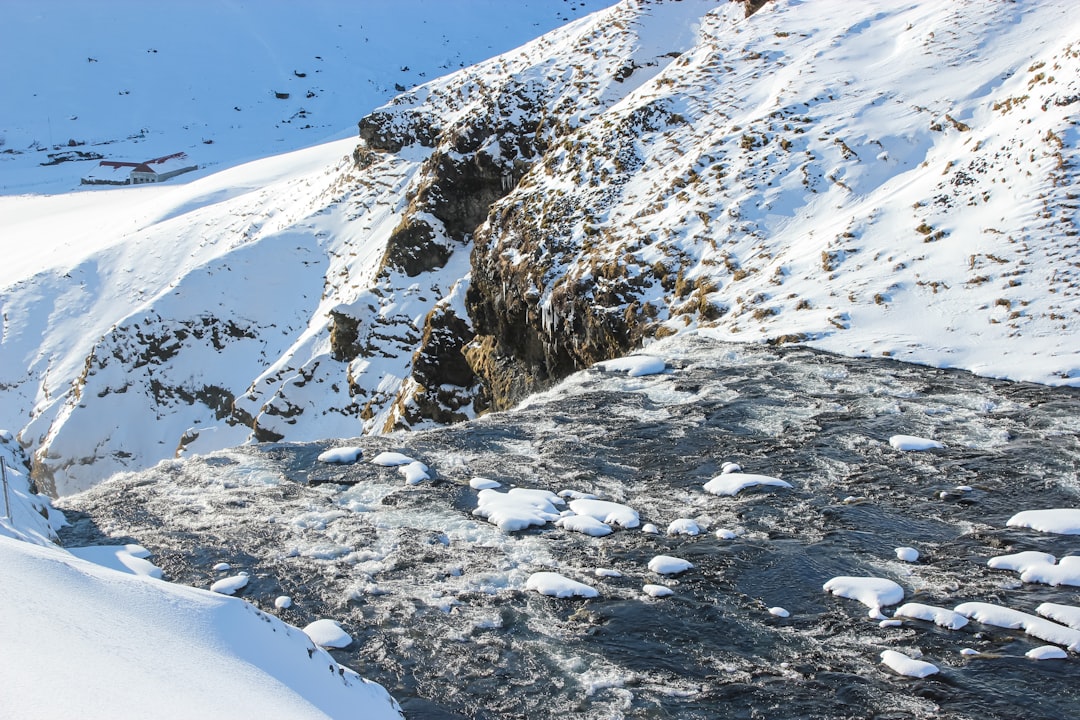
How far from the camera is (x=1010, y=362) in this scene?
41.0 ft

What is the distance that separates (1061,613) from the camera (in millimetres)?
6777

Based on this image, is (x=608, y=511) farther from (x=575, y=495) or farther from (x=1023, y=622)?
(x=1023, y=622)

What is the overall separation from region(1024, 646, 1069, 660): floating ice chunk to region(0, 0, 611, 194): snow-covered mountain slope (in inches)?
2627

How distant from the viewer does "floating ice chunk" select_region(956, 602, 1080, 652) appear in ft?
21.3

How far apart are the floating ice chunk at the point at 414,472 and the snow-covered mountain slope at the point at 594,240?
7.28m

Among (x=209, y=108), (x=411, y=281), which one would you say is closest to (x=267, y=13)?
(x=209, y=108)

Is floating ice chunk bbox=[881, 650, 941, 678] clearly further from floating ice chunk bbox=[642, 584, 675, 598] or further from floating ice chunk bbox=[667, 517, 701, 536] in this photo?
floating ice chunk bbox=[667, 517, 701, 536]

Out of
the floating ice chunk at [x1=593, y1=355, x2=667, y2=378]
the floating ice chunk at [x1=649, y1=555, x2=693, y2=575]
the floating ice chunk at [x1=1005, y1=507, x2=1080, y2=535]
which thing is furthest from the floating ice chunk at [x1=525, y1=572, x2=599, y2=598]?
the floating ice chunk at [x1=593, y1=355, x2=667, y2=378]

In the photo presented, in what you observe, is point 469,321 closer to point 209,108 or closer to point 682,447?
point 682,447

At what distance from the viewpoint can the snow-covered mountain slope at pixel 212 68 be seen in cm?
7594

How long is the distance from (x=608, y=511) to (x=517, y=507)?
1.05 m

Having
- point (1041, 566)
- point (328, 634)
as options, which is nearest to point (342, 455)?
point (328, 634)

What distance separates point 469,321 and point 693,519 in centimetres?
1897

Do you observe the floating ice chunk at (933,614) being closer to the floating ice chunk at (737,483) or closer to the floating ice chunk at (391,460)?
the floating ice chunk at (737,483)
